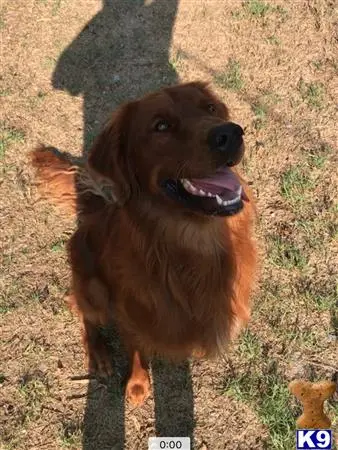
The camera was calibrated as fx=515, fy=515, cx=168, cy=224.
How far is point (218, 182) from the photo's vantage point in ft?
8.89

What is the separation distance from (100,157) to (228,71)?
300 centimetres

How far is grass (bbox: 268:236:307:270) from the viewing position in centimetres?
416

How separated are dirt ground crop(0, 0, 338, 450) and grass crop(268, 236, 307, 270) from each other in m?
0.01

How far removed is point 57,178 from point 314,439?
2746 millimetres

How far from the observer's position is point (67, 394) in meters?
3.78

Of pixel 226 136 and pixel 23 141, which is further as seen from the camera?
pixel 23 141

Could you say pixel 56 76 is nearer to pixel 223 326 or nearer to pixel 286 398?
pixel 223 326

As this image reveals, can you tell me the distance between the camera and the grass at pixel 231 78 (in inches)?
209

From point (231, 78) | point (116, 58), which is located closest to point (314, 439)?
point (231, 78)

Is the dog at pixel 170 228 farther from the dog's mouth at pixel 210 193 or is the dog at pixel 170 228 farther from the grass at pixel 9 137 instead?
the grass at pixel 9 137

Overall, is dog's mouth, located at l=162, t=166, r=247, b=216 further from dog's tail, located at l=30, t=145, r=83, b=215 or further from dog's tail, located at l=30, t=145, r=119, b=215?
dog's tail, located at l=30, t=145, r=83, b=215

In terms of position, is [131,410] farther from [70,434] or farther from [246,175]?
[246,175]

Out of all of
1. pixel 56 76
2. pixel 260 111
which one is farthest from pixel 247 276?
pixel 56 76
